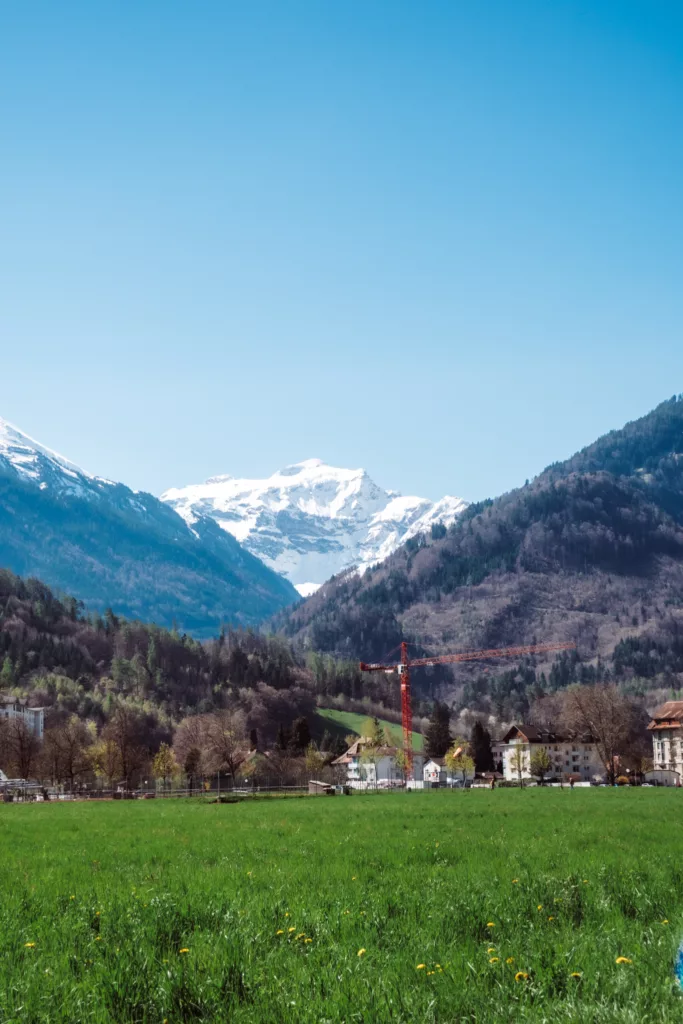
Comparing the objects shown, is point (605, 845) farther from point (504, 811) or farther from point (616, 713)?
point (616, 713)

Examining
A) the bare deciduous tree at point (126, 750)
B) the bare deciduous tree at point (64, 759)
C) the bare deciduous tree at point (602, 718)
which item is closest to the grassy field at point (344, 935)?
the bare deciduous tree at point (64, 759)

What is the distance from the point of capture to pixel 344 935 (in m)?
13.9

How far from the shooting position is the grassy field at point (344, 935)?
1067 centimetres

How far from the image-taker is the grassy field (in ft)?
35.0

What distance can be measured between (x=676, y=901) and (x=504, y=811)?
35.6 meters

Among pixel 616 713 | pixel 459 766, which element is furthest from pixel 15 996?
pixel 459 766

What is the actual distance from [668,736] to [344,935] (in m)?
188

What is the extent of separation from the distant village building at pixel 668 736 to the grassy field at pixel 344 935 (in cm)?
16715

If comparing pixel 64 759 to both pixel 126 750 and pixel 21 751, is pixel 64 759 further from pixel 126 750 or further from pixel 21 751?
pixel 126 750

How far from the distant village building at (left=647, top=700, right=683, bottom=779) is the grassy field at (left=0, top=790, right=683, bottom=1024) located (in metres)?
167

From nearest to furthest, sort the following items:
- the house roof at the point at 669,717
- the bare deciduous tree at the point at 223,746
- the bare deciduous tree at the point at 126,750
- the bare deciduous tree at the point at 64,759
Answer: the bare deciduous tree at the point at 64,759 → the bare deciduous tree at the point at 126,750 → the bare deciduous tree at the point at 223,746 → the house roof at the point at 669,717

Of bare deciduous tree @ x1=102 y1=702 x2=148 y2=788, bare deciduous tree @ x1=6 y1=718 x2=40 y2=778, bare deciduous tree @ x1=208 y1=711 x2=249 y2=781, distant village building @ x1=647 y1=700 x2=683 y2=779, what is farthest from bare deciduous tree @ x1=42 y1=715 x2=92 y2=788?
distant village building @ x1=647 y1=700 x2=683 y2=779

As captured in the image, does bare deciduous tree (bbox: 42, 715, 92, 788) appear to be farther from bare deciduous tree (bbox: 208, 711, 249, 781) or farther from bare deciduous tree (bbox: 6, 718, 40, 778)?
bare deciduous tree (bbox: 208, 711, 249, 781)

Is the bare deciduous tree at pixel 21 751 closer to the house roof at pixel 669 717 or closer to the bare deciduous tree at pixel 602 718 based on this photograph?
the bare deciduous tree at pixel 602 718
